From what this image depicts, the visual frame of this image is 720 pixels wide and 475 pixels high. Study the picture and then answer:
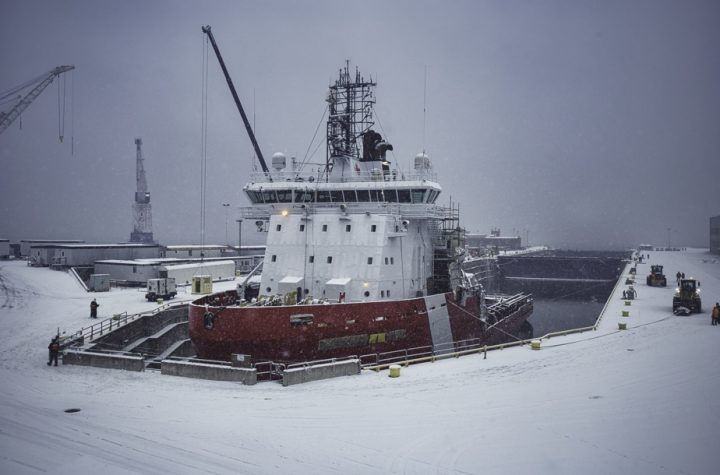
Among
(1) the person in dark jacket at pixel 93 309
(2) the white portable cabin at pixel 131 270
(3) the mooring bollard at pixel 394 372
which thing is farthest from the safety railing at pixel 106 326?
(3) the mooring bollard at pixel 394 372

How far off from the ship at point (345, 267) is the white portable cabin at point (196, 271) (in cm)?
1769

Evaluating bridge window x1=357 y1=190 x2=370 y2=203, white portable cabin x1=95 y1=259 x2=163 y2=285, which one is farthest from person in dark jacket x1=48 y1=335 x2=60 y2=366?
white portable cabin x1=95 y1=259 x2=163 y2=285

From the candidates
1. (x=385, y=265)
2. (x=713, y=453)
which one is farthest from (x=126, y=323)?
(x=713, y=453)

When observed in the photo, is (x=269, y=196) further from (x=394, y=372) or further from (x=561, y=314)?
(x=561, y=314)

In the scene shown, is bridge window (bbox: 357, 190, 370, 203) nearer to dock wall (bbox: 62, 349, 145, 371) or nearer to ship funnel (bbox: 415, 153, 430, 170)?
ship funnel (bbox: 415, 153, 430, 170)

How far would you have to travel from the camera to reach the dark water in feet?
135

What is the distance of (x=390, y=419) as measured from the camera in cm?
1062

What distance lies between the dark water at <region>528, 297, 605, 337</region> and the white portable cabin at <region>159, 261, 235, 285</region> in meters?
28.2

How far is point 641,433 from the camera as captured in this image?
986 cm

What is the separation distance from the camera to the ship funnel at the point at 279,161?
2211 centimetres

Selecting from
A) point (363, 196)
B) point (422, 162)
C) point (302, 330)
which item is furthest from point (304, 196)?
point (302, 330)

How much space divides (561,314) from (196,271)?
36723 millimetres

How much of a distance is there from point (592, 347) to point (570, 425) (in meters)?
9.03

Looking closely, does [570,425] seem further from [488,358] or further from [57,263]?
[57,263]
